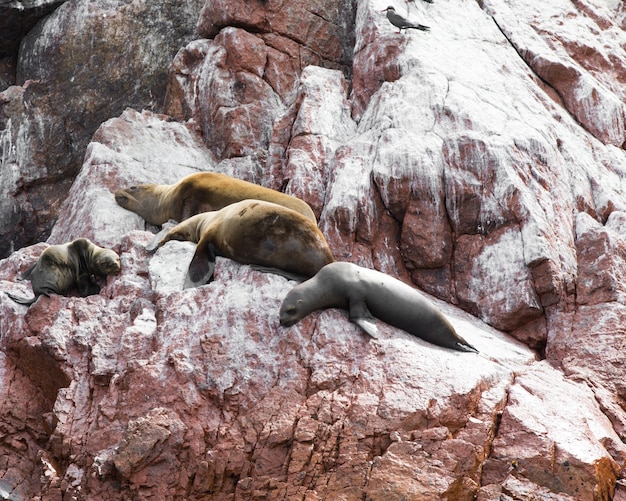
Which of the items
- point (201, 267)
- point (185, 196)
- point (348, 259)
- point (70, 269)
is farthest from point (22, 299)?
point (348, 259)

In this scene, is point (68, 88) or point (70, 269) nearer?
point (70, 269)

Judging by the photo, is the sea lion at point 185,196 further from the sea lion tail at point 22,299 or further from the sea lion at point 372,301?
the sea lion at point 372,301

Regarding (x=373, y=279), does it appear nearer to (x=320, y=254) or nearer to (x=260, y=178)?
(x=320, y=254)

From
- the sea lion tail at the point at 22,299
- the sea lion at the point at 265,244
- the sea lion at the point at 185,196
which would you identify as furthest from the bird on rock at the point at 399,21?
the sea lion tail at the point at 22,299

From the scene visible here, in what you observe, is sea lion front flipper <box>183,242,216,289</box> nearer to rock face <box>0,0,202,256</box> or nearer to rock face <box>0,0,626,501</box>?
rock face <box>0,0,626,501</box>

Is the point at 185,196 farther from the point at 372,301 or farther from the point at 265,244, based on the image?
the point at 372,301

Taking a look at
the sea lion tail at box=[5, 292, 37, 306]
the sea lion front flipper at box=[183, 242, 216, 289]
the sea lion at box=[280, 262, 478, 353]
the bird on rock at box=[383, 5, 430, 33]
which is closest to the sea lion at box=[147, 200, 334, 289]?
the sea lion front flipper at box=[183, 242, 216, 289]

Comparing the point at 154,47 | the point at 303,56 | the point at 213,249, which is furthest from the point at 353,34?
the point at 213,249

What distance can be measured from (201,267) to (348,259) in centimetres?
186

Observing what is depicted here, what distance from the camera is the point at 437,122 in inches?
409

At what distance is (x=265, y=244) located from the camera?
7922 mm

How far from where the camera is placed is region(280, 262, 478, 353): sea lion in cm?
723

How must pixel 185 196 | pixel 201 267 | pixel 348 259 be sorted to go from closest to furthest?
pixel 201 267, pixel 348 259, pixel 185 196

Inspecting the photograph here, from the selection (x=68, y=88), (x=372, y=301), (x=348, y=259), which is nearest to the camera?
(x=372, y=301)
